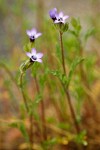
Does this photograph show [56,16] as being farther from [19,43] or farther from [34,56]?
[19,43]

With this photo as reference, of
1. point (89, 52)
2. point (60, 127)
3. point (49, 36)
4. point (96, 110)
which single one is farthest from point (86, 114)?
point (89, 52)

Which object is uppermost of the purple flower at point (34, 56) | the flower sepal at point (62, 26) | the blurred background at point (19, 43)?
the blurred background at point (19, 43)

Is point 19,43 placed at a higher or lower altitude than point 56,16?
higher

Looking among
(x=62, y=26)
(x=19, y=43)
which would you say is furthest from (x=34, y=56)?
(x=19, y=43)

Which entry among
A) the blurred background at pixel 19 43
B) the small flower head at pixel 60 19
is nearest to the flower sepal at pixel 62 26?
the small flower head at pixel 60 19

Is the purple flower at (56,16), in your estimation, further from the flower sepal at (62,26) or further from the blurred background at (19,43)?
the blurred background at (19,43)

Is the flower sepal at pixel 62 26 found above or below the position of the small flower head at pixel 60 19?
below

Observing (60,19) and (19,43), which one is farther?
(19,43)

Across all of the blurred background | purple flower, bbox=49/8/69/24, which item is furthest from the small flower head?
the blurred background
